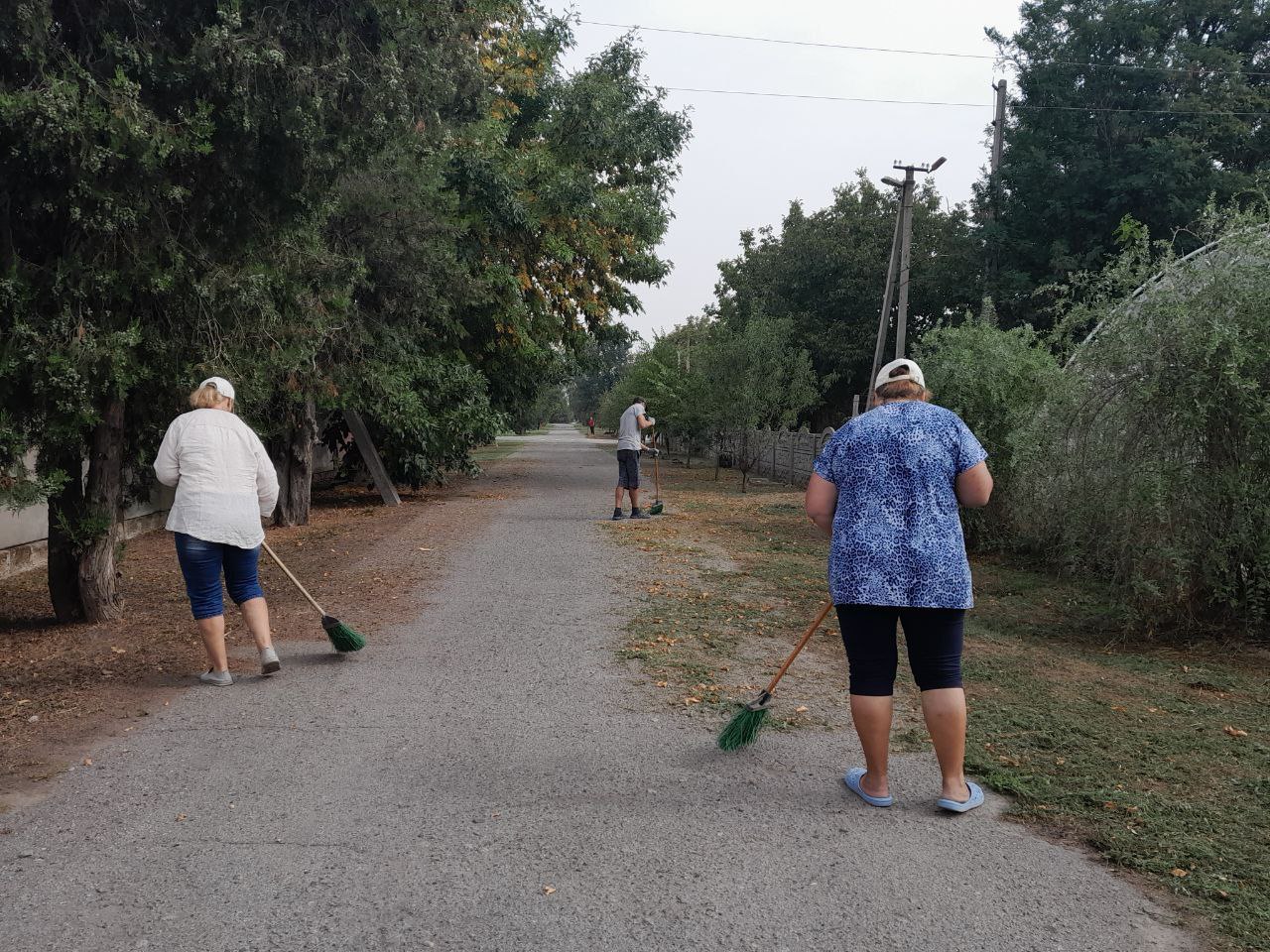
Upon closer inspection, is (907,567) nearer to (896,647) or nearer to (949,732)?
(896,647)

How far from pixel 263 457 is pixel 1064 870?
4.60m

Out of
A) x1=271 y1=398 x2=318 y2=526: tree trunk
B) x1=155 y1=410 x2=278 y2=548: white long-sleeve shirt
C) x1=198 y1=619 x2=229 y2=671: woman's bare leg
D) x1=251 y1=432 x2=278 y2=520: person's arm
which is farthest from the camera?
x1=271 y1=398 x2=318 y2=526: tree trunk

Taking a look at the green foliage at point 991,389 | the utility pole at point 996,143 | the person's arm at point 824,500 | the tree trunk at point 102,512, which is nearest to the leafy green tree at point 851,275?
the utility pole at point 996,143

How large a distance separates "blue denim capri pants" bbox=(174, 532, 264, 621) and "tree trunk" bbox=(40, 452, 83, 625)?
1.69m

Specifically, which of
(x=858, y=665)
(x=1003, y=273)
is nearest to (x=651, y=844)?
(x=858, y=665)

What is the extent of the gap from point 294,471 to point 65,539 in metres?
7.29

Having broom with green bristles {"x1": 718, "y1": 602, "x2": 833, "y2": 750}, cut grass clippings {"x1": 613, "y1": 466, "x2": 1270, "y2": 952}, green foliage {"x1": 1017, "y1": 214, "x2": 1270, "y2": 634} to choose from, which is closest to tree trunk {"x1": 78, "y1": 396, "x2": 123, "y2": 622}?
cut grass clippings {"x1": 613, "y1": 466, "x2": 1270, "y2": 952}

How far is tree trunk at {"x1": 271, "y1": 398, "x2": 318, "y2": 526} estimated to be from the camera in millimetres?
14344

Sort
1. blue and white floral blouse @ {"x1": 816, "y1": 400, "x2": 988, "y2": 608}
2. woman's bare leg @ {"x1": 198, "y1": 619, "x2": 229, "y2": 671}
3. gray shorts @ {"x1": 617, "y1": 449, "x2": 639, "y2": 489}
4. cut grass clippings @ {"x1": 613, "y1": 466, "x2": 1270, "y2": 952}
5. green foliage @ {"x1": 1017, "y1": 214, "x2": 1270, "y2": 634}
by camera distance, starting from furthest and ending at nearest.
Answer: gray shorts @ {"x1": 617, "y1": 449, "x2": 639, "y2": 489}, green foliage @ {"x1": 1017, "y1": 214, "x2": 1270, "y2": 634}, woman's bare leg @ {"x1": 198, "y1": 619, "x2": 229, "y2": 671}, blue and white floral blouse @ {"x1": 816, "y1": 400, "x2": 988, "y2": 608}, cut grass clippings @ {"x1": 613, "y1": 466, "x2": 1270, "y2": 952}

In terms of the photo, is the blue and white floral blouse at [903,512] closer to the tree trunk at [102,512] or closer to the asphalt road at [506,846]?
the asphalt road at [506,846]

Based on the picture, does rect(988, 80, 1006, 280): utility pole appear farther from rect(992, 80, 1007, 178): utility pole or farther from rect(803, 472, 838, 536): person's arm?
rect(803, 472, 838, 536): person's arm

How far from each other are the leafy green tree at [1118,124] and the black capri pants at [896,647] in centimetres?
2554

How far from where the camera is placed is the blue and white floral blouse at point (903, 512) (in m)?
3.90

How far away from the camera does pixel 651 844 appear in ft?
12.0
